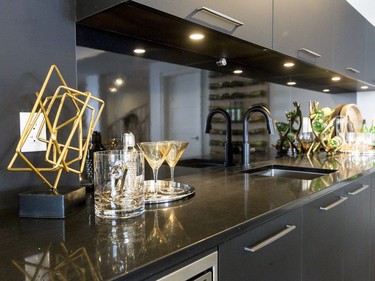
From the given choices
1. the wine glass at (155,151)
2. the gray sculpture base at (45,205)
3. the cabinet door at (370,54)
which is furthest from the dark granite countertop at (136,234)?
the cabinet door at (370,54)

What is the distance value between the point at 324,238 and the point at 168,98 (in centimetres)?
86

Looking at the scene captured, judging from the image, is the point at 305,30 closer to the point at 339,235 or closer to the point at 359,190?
the point at 359,190

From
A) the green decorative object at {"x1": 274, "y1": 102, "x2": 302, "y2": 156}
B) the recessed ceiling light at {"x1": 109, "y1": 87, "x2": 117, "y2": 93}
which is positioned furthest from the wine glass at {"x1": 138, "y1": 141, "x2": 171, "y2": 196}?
the green decorative object at {"x1": 274, "y1": 102, "x2": 302, "y2": 156}

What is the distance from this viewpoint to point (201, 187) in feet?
3.86

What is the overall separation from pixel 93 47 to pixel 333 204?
42.1 inches

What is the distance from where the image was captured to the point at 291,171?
67.4 inches

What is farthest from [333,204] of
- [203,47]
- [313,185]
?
[203,47]

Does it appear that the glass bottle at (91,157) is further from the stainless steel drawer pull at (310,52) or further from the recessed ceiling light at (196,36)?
the stainless steel drawer pull at (310,52)

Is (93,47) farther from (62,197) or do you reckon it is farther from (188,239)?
(188,239)

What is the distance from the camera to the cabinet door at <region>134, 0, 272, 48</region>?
967mm

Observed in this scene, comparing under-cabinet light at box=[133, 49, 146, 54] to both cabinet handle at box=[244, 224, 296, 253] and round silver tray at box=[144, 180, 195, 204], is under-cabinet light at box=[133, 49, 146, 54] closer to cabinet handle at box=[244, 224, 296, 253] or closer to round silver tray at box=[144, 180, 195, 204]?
round silver tray at box=[144, 180, 195, 204]

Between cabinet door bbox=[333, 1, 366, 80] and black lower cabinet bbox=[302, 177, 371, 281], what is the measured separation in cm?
84

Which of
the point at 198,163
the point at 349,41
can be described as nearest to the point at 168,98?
the point at 198,163

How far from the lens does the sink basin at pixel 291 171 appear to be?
5.25 ft
